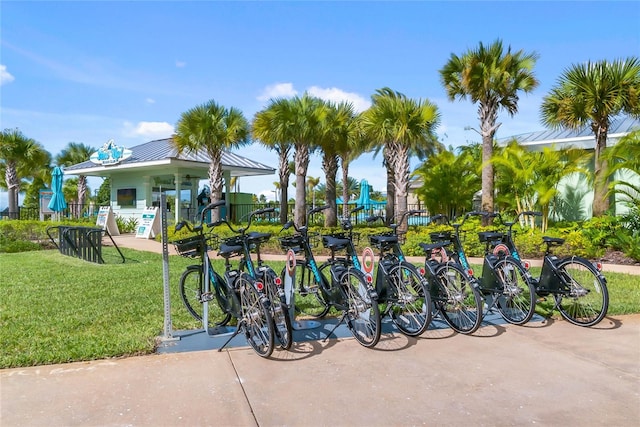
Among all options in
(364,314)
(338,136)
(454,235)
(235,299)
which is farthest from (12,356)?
(338,136)

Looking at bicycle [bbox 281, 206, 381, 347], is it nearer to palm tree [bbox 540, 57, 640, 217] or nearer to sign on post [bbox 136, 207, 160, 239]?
palm tree [bbox 540, 57, 640, 217]

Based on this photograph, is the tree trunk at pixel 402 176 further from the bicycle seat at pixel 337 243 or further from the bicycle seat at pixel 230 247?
the bicycle seat at pixel 230 247

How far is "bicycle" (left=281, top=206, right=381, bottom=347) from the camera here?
4344 mm

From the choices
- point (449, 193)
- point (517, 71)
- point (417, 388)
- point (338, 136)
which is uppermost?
point (517, 71)

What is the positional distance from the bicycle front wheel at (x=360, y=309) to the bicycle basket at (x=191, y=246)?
1.55 metres

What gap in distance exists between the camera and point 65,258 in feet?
38.1

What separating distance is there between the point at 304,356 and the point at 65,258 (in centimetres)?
974

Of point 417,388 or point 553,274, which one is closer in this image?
point 417,388

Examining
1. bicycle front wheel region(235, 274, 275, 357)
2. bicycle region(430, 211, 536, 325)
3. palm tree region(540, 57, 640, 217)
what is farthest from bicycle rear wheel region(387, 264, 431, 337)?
palm tree region(540, 57, 640, 217)

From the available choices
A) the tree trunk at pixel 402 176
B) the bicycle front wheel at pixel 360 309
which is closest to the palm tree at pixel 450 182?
the tree trunk at pixel 402 176

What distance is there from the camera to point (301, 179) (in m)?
16.8

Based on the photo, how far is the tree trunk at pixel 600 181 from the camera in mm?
11789

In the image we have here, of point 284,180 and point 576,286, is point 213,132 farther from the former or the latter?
point 576,286

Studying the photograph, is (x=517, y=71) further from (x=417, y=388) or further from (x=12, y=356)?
(x=12, y=356)
